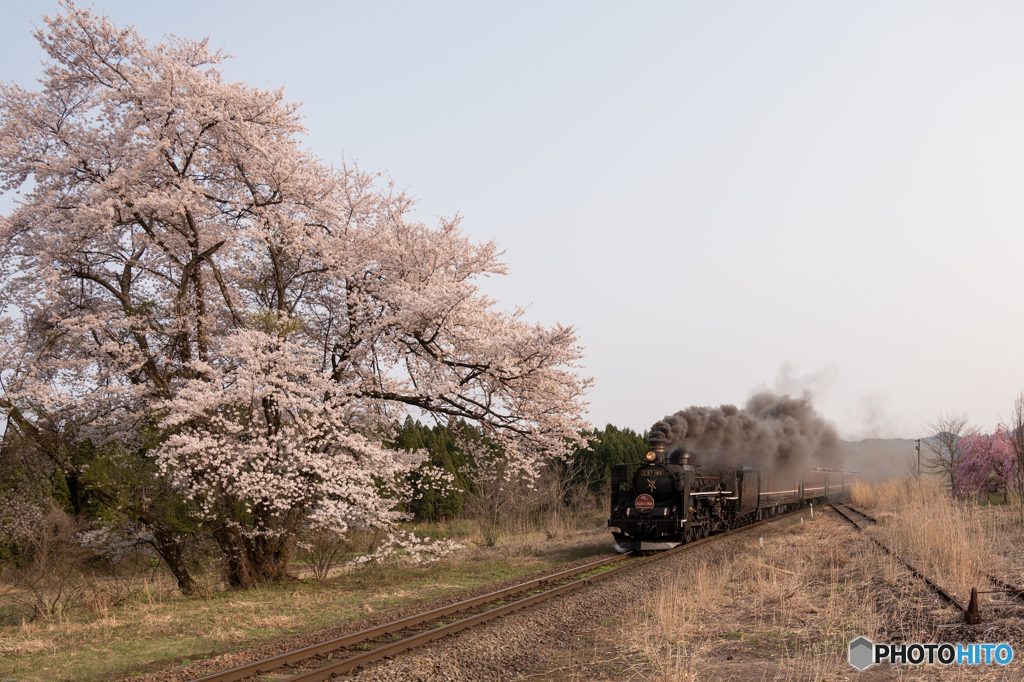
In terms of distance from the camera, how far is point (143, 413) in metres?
15.2

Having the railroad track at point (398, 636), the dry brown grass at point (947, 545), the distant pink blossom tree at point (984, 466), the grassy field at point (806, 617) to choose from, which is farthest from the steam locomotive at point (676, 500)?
the distant pink blossom tree at point (984, 466)

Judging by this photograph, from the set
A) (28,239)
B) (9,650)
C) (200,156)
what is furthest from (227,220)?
(9,650)

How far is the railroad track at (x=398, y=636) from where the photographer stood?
330 inches

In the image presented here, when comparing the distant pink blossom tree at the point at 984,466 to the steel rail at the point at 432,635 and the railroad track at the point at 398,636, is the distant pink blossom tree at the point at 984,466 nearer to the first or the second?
the steel rail at the point at 432,635

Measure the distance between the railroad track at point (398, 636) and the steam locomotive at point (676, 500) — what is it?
4.34 m

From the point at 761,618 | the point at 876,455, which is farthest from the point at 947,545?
the point at 876,455

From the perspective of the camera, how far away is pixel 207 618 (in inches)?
498

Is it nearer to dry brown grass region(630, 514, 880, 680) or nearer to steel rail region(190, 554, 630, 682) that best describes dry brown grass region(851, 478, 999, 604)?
dry brown grass region(630, 514, 880, 680)

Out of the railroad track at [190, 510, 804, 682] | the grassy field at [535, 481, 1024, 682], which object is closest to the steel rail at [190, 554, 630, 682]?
the railroad track at [190, 510, 804, 682]

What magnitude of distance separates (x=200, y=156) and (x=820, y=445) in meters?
34.9

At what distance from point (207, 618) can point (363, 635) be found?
431 centimetres

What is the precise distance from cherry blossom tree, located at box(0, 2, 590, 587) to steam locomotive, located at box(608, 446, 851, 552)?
457 centimetres

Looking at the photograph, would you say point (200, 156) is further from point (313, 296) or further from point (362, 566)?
point (362, 566)

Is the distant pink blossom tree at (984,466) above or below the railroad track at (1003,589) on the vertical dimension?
above
